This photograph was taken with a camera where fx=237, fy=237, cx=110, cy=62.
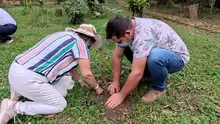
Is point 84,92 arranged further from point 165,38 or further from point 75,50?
point 165,38

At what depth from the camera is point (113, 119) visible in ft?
7.39

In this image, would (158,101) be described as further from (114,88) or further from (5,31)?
(5,31)

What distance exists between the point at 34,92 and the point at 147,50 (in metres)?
1.10

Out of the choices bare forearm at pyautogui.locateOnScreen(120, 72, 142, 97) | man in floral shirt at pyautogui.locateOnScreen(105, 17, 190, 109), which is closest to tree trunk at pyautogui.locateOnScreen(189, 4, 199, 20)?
man in floral shirt at pyautogui.locateOnScreen(105, 17, 190, 109)

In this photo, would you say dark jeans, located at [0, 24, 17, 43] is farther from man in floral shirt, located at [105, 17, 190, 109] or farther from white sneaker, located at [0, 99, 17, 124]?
man in floral shirt, located at [105, 17, 190, 109]

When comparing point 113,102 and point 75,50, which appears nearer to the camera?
point 75,50

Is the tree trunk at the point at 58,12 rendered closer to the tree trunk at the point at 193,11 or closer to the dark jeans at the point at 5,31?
the dark jeans at the point at 5,31

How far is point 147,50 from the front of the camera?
216 cm

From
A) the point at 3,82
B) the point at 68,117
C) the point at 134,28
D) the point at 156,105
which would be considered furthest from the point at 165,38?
the point at 3,82

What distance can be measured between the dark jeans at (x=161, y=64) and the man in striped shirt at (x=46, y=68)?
0.56 m

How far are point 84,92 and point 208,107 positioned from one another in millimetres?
1321

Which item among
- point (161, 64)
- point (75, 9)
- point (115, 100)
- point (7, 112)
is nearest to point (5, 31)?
point (75, 9)

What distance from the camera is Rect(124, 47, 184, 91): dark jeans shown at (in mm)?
2197

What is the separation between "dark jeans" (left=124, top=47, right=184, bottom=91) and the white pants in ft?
3.01
